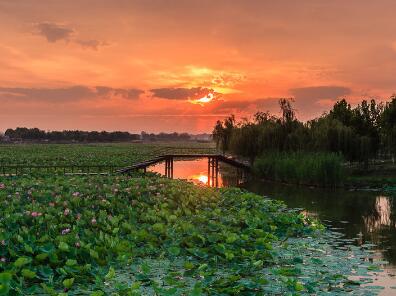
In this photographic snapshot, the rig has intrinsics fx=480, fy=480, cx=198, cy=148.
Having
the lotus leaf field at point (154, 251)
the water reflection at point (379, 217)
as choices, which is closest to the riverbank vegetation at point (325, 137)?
the water reflection at point (379, 217)

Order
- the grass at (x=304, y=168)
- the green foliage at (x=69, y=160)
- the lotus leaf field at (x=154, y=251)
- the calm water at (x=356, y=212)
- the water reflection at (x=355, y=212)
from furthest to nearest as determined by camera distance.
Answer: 1. the grass at (x=304, y=168)
2. the green foliage at (x=69, y=160)
3. the water reflection at (x=355, y=212)
4. the calm water at (x=356, y=212)
5. the lotus leaf field at (x=154, y=251)

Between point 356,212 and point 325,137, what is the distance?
16130 mm

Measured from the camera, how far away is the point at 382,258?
11602 millimetres

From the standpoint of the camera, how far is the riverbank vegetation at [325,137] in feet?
121

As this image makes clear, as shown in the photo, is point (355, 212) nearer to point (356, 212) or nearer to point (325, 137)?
point (356, 212)

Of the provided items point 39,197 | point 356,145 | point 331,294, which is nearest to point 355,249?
point 331,294

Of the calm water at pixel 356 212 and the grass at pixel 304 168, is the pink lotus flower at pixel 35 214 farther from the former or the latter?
the grass at pixel 304 168

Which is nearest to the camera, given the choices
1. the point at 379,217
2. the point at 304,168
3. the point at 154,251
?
the point at 154,251

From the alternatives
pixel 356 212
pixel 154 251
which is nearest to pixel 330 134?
pixel 356 212

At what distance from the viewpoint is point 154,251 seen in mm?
9703

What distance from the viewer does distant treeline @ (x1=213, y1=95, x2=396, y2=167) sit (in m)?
37.0

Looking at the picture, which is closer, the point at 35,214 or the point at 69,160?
the point at 35,214

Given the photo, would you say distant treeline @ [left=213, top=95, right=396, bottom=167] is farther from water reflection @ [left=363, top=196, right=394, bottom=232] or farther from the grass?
water reflection @ [left=363, top=196, right=394, bottom=232]

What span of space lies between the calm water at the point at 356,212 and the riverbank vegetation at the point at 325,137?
11.1 ft
